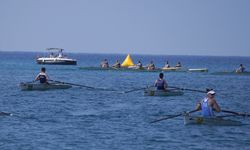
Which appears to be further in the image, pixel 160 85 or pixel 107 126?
pixel 160 85

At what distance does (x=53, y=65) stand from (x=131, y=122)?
95.9m

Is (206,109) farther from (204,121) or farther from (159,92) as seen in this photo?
(159,92)

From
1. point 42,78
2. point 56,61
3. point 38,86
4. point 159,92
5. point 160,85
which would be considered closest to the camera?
point 160,85

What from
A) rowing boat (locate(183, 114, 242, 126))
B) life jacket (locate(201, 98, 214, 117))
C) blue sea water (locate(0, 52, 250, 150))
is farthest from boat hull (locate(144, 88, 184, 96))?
life jacket (locate(201, 98, 214, 117))

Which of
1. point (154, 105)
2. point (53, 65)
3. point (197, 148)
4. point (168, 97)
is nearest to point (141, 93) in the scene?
point (168, 97)

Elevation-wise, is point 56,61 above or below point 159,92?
below

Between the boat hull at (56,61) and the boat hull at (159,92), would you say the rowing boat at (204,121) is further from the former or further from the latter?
the boat hull at (56,61)

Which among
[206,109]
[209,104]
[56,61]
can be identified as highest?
[209,104]

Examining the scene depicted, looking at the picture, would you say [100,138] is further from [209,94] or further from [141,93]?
[141,93]

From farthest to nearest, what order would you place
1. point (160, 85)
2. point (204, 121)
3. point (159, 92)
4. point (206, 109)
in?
point (159, 92) → point (160, 85) → point (204, 121) → point (206, 109)

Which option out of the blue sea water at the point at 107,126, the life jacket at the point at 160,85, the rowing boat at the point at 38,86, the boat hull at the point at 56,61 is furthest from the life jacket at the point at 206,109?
the boat hull at the point at 56,61

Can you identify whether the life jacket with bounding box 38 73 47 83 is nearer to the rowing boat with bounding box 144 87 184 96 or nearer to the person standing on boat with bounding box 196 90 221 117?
the rowing boat with bounding box 144 87 184 96

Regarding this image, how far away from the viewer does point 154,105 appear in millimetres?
45969

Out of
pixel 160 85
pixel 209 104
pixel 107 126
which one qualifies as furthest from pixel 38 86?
pixel 209 104
